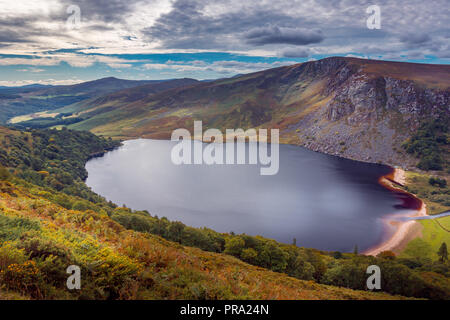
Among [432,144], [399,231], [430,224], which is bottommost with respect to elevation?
[399,231]

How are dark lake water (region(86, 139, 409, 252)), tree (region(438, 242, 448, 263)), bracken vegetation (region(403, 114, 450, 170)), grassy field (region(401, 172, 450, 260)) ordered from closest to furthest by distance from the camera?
tree (region(438, 242, 448, 263)), grassy field (region(401, 172, 450, 260)), dark lake water (region(86, 139, 409, 252)), bracken vegetation (region(403, 114, 450, 170))

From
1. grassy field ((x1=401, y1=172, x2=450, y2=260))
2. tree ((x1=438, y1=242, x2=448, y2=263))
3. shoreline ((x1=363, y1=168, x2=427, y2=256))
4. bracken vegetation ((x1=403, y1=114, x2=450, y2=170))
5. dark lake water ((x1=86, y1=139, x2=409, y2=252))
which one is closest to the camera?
tree ((x1=438, y1=242, x2=448, y2=263))

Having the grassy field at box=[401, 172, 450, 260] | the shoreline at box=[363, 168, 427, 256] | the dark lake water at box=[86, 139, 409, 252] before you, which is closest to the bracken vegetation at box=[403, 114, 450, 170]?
the dark lake water at box=[86, 139, 409, 252]

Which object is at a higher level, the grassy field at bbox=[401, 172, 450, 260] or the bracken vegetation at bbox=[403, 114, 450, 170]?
the bracken vegetation at bbox=[403, 114, 450, 170]

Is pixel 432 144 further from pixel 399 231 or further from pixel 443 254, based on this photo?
pixel 443 254

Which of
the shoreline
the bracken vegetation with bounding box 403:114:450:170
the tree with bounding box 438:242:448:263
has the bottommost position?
the shoreline

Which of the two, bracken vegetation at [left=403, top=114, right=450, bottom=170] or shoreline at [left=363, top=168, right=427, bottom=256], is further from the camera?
bracken vegetation at [left=403, top=114, right=450, bottom=170]

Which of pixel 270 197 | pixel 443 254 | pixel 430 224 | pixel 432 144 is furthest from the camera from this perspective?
pixel 432 144

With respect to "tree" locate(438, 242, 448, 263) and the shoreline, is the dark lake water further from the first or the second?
"tree" locate(438, 242, 448, 263)

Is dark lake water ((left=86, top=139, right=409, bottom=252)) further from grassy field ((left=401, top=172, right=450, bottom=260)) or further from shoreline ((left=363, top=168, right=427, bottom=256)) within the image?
grassy field ((left=401, top=172, right=450, bottom=260))

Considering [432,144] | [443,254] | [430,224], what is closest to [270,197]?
[430,224]
